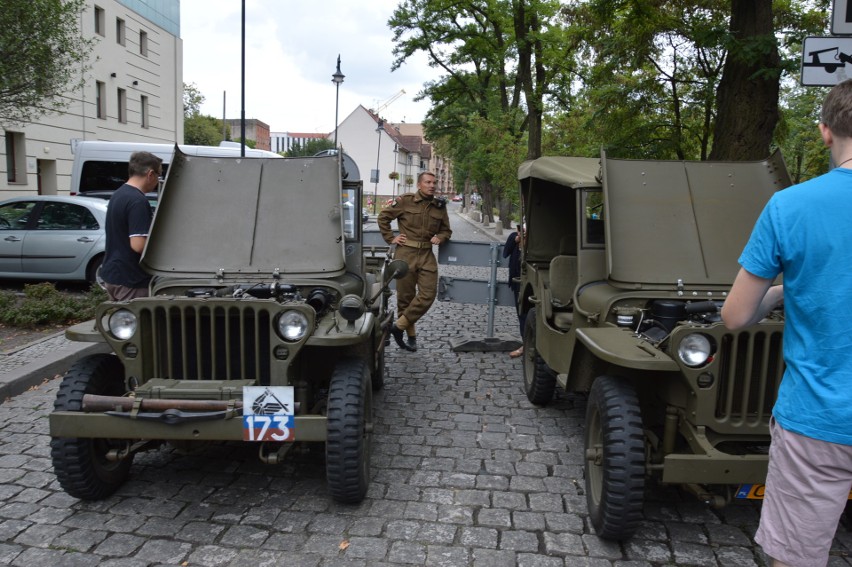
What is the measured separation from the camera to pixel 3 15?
11.0m

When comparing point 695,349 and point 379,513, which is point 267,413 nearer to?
point 379,513

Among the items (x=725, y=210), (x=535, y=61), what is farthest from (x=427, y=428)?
(x=535, y=61)

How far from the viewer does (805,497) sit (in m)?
2.20

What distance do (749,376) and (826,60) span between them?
263cm

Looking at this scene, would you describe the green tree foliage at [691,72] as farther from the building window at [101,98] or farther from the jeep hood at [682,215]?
the building window at [101,98]

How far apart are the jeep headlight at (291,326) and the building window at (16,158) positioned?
2545cm

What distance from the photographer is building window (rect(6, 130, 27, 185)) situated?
82.6ft

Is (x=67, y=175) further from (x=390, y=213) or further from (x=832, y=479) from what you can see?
(x=832, y=479)

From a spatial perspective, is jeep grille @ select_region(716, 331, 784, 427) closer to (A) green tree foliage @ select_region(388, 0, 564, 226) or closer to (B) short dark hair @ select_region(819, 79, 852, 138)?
(B) short dark hair @ select_region(819, 79, 852, 138)

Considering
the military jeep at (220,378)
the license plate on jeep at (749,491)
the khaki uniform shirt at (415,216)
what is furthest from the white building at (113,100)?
the license plate on jeep at (749,491)

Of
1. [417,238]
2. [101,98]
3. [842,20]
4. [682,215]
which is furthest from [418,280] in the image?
[101,98]

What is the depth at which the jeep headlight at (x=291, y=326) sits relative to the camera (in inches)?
157

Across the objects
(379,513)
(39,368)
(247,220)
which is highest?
(247,220)

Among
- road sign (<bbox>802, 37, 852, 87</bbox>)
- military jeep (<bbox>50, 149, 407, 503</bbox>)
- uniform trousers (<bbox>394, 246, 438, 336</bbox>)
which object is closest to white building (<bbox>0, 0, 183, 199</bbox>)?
uniform trousers (<bbox>394, 246, 438, 336</bbox>)
